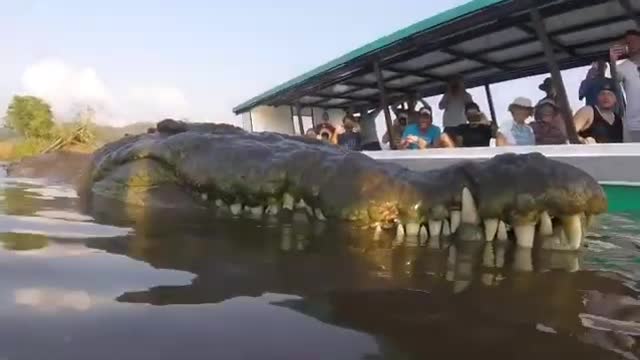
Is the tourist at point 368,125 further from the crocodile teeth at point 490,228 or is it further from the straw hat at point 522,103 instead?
the crocodile teeth at point 490,228

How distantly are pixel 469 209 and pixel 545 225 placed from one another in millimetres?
269

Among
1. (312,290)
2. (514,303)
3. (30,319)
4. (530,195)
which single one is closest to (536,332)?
(514,303)

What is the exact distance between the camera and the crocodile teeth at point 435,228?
6.61 ft

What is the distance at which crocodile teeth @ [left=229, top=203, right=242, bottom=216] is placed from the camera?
267 cm

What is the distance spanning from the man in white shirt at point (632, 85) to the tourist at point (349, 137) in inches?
200

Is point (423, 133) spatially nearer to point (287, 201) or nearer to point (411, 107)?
point (411, 107)

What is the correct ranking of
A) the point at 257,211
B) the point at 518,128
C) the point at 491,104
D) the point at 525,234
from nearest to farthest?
the point at 525,234 → the point at 257,211 → the point at 518,128 → the point at 491,104

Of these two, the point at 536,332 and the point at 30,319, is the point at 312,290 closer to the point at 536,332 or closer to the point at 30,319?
the point at 536,332

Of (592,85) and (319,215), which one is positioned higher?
(592,85)

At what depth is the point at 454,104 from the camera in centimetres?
819

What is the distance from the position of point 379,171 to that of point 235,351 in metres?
1.26

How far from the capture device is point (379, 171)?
216cm

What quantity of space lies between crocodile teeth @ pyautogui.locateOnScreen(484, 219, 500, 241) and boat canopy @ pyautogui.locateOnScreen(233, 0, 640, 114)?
4.00 metres

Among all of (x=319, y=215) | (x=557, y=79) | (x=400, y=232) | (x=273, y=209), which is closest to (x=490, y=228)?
(x=400, y=232)
